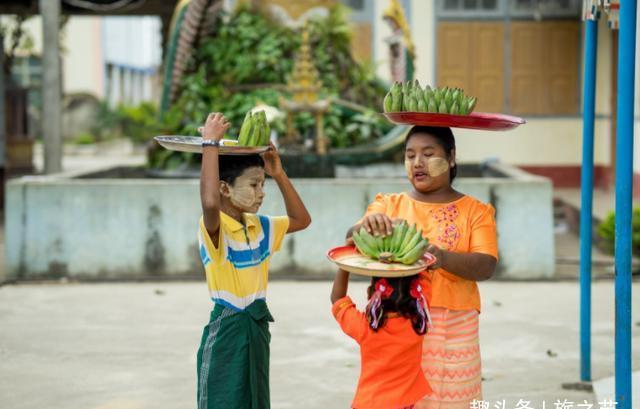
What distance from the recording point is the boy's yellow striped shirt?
3.56m

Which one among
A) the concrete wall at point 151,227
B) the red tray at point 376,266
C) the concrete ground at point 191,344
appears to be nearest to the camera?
the red tray at point 376,266

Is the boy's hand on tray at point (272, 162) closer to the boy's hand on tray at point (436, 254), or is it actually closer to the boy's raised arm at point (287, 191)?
the boy's raised arm at point (287, 191)

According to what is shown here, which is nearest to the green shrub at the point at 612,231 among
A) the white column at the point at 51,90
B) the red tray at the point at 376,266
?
the white column at the point at 51,90

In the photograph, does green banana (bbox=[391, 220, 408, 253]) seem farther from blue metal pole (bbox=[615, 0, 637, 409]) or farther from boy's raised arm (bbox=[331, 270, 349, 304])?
blue metal pole (bbox=[615, 0, 637, 409])

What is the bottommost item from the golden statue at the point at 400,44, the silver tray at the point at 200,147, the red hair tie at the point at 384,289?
the red hair tie at the point at 384,289

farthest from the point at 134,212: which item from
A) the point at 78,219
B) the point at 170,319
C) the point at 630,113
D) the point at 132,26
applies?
the point at 132,26

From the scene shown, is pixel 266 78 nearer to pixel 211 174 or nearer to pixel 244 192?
pixel 244 192

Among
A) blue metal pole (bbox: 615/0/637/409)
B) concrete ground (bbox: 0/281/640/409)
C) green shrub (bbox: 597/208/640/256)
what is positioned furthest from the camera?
green shrub (bbox: 597/208/640/256)

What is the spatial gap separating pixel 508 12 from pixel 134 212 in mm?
8514

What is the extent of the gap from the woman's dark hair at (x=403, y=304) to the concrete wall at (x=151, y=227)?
525cm

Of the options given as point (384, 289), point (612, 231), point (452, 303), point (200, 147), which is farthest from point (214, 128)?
point (612, 231)

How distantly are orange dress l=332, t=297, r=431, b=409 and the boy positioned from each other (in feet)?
1.48

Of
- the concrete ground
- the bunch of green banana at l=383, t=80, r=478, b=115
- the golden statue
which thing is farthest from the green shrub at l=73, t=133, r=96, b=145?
the bunch of green banana at l=383, t=80, r=478, b=115

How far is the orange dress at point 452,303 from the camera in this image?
3402 mm
